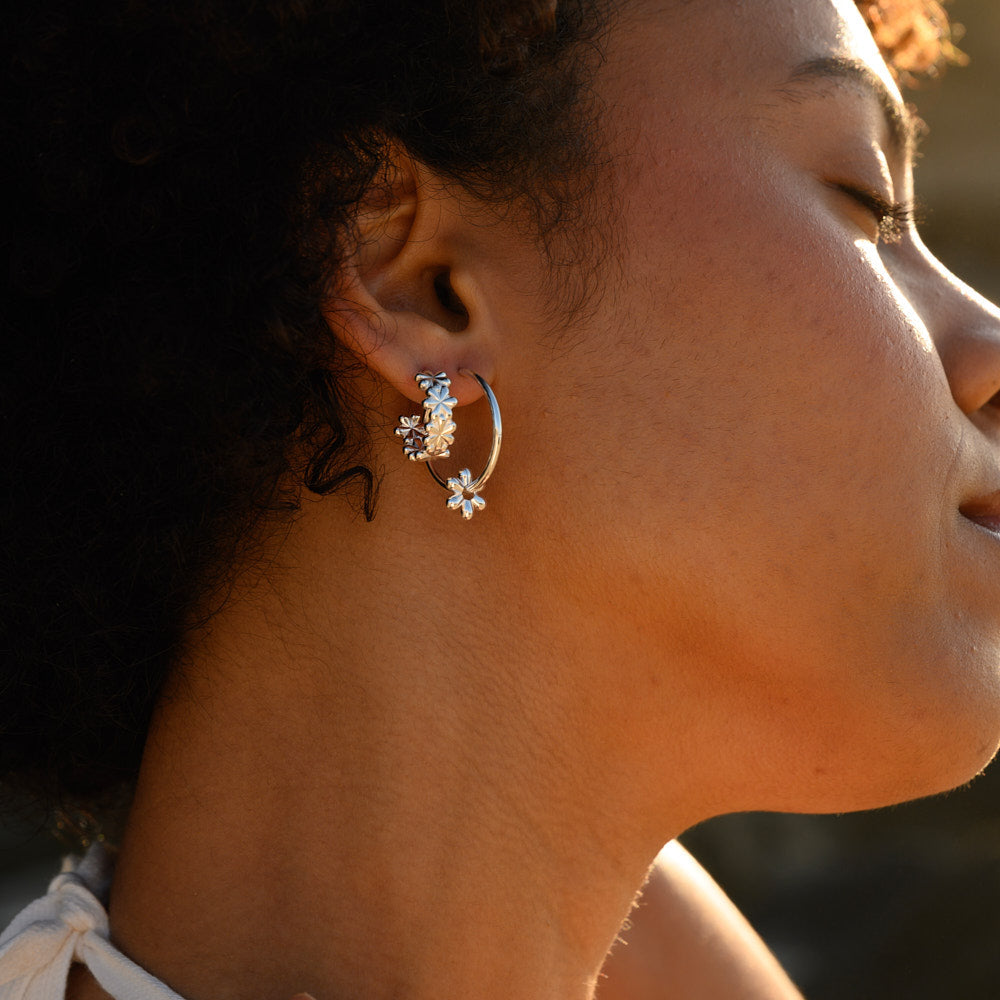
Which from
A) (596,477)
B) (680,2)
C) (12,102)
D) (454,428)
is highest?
(12,102)

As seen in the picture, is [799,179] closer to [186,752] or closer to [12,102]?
[12,102]

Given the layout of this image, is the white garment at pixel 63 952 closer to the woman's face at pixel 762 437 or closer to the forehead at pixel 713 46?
the woman's face at pixel 762 437

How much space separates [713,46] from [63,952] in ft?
4.13

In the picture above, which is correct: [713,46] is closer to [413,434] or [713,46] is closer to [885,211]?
[885,211]

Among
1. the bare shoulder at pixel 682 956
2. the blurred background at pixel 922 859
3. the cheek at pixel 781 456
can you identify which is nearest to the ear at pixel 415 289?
the cheek at pixel 781 456

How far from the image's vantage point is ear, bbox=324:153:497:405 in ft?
3.83

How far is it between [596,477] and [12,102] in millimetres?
713

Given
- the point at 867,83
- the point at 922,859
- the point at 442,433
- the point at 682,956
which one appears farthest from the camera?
the point at 922,859

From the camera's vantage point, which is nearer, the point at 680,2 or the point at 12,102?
the point at 12,102

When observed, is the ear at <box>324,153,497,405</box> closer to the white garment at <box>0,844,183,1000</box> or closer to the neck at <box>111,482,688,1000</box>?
the neck at <box>111,482,688,1000</box>

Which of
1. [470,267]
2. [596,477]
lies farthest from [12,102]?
[596,477]

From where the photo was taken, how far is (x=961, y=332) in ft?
4.27

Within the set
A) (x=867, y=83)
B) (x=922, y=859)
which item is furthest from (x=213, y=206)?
(x=922, y=859)

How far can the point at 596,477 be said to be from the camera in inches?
46.1
